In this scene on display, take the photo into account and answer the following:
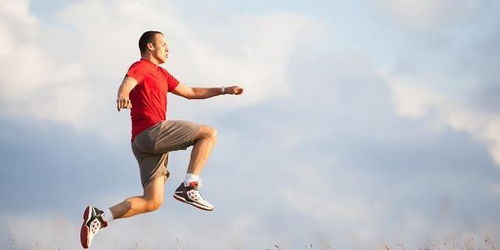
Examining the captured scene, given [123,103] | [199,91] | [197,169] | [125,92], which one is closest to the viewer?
[123,103]

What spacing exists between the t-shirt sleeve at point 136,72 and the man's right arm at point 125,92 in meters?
0.08

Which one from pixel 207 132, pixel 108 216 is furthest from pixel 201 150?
pixel 108 216

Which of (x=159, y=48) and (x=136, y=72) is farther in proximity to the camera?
(x=159, y=48)

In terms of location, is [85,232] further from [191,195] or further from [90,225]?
[191,195]

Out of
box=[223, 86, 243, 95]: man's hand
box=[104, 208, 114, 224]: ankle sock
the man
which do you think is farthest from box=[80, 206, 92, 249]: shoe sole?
box=[223, 86, 243, 95]: man's hand

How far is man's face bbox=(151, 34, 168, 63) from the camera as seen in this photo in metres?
10.3

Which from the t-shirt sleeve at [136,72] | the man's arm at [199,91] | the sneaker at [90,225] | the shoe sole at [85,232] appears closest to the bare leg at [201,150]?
the t-shirt sleeve at [136,72]

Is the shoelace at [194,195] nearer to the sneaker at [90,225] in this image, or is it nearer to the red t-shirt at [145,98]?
the red t-shirt at [145,98]

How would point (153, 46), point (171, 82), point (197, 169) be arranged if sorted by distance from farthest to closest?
point (171, 82), point (153, 46), point (197, 169)

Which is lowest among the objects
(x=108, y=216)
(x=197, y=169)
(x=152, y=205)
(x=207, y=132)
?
(x=108, y=216)

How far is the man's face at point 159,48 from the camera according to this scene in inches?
407

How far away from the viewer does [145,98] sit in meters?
10.0

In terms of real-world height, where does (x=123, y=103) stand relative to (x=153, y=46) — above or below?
below

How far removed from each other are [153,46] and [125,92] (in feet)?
3.46
